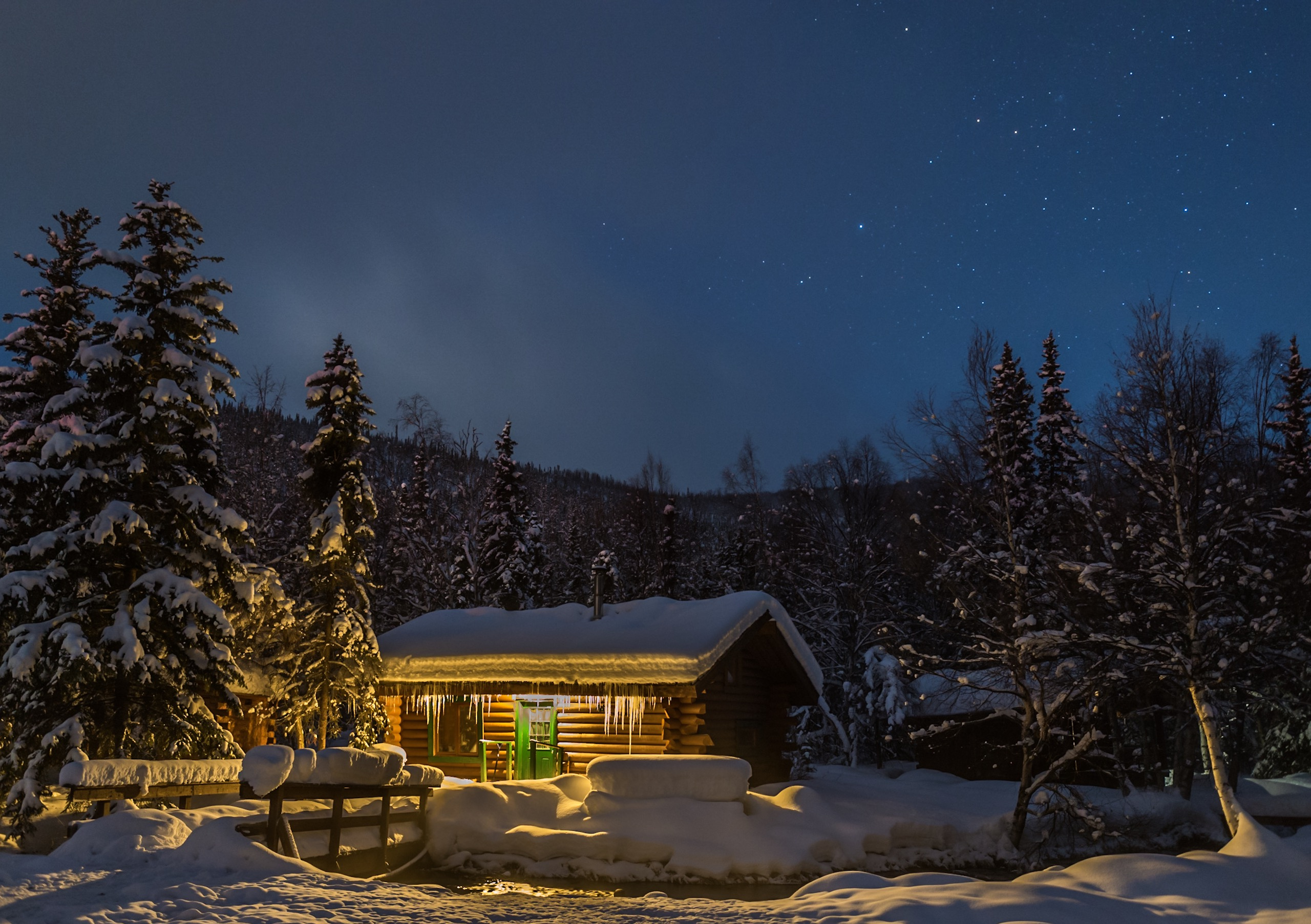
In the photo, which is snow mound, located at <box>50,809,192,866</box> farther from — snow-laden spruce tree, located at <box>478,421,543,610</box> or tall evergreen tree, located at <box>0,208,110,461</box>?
snow-laden spruce tree, located at <box>478,421,543,610</box>

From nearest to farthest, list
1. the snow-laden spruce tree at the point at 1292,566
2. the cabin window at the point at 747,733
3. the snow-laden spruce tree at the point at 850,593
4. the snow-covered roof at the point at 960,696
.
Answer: the snow-laden spruce tree at the point at 1292,566
the cabin window at the point at 747,733
the snow-covered roof at the point at 960,696
the snow-laden spruce tree at the point at 850,593

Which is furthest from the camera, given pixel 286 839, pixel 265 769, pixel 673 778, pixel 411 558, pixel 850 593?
pixel 411 558

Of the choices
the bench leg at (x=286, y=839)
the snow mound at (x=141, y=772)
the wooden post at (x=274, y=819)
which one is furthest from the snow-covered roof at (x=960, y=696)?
the snow mound at (x=141, y=772)

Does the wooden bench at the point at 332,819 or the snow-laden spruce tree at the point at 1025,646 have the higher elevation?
the snow-laden spruce tree at the point at 1025,646

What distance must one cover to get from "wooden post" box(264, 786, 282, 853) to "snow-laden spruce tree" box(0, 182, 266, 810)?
4.06m

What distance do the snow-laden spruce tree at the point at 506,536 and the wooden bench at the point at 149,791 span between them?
871 inches

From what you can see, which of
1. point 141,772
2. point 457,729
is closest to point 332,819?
point 141,772

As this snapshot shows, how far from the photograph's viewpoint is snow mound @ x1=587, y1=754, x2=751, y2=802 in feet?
50.1

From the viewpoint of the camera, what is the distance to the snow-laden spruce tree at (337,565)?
20312 millimetres

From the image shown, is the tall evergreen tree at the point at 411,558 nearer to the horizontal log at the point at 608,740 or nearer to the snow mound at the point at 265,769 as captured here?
the horizontal log at the point at 608,740

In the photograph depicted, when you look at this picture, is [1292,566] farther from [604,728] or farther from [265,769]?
[265,769]

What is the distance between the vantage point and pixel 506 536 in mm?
36594

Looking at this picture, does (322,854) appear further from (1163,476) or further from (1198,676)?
(1163,476)

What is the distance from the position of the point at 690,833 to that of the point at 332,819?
5.55m
